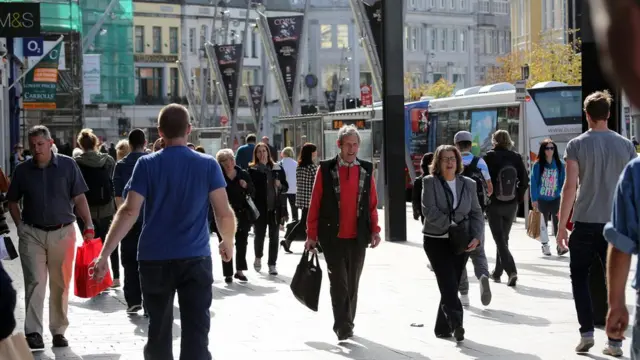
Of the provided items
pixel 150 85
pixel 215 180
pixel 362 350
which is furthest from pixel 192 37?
pixel 215 180

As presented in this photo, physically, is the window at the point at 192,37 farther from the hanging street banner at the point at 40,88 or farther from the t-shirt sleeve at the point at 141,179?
the t-shirt sleeve at the point at 141,179

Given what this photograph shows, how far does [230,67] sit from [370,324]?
37.0 meters

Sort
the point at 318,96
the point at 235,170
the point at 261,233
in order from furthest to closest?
the point at 318,96, the point at 261,233, the point at 235,170

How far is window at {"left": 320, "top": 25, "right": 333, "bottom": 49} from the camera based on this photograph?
111 metres

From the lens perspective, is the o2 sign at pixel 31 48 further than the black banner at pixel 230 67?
No

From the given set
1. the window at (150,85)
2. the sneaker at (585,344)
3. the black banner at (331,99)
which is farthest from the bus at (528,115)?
the window at (150,85)

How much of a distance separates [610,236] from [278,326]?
7.06m

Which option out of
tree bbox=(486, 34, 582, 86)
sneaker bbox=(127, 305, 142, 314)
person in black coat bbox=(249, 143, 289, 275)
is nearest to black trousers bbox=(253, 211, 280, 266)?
person in black coat bbox=(249, 143, 289, 275)

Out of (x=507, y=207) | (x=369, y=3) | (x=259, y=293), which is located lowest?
(x=259, y=293)

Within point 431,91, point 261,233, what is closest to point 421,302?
point 261,233

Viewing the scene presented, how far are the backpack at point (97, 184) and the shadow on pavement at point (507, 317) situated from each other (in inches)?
167

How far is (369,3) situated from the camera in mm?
23141

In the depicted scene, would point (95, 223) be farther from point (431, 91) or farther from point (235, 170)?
point (431, 91)

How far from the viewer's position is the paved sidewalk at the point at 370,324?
371 inches
